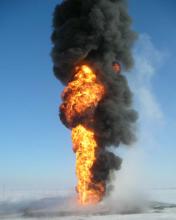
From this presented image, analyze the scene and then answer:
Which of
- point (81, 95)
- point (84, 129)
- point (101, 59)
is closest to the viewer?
point (81, 95)

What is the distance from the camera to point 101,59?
67.8m

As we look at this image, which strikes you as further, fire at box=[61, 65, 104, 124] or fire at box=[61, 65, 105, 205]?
fire at box=[61, 65, 104, 124]

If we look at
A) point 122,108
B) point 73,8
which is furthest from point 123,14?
point 122,108

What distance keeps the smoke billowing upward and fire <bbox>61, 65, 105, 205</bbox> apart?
0.86 feet

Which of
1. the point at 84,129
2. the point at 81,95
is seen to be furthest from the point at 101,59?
the point at 84,129

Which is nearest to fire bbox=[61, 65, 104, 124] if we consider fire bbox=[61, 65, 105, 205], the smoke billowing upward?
fire bbox=[61, 65, 105, 205]

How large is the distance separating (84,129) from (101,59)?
13969 millimetres

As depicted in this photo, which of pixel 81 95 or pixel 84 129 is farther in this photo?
pixel 84 129

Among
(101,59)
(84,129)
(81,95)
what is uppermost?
(101,59)

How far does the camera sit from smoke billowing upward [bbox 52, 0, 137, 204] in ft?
209

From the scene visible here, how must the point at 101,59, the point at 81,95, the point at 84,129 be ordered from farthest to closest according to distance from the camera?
the point at 101,59
the point at 84,129
the point at 81,95

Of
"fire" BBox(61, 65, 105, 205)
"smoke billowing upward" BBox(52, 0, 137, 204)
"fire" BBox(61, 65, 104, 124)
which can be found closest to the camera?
"fire" BBox(61, 65, 105, 205)

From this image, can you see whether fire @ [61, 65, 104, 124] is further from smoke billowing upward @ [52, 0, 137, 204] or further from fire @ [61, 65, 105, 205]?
smoke billowing upward @ [52, 0, 137, 204]

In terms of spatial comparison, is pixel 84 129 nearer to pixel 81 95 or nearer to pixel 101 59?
pixel 81 95
